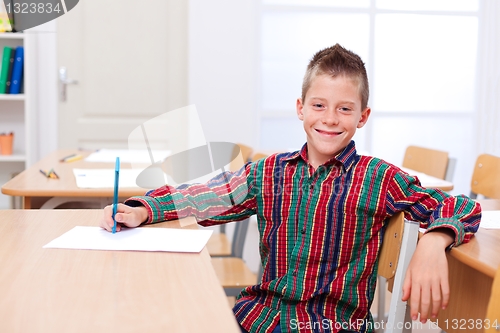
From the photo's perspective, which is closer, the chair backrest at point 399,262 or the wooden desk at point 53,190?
the chair backrest at point 399,262

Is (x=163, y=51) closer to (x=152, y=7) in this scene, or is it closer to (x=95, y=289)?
(x=152, y=7)

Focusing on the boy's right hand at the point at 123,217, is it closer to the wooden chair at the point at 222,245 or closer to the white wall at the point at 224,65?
the wooden chair at the point at 222,245

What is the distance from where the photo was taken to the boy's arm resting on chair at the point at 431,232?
108cm

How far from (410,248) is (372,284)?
0.22 m

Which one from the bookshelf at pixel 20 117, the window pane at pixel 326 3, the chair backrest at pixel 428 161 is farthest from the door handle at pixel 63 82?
the chair backrest at pixel 428 161

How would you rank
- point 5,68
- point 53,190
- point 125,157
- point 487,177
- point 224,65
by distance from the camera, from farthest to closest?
point 224,65 → point 5,68 → point 125,157 → point 487,177 → point 53,190

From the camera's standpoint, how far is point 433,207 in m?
1.25

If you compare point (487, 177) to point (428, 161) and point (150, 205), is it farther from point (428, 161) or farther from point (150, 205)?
point (150, 205)

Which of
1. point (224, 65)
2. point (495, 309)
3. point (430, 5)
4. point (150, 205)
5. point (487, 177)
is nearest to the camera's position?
point (495, 309)

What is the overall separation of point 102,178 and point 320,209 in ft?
3.29

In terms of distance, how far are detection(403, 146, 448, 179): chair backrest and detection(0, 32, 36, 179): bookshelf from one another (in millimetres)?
2238

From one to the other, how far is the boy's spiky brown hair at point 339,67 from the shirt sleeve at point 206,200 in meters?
0.27

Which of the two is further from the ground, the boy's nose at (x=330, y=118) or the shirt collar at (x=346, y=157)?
the boy's nose at (x=330, y=118)

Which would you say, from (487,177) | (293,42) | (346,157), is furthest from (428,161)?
(293,42)
